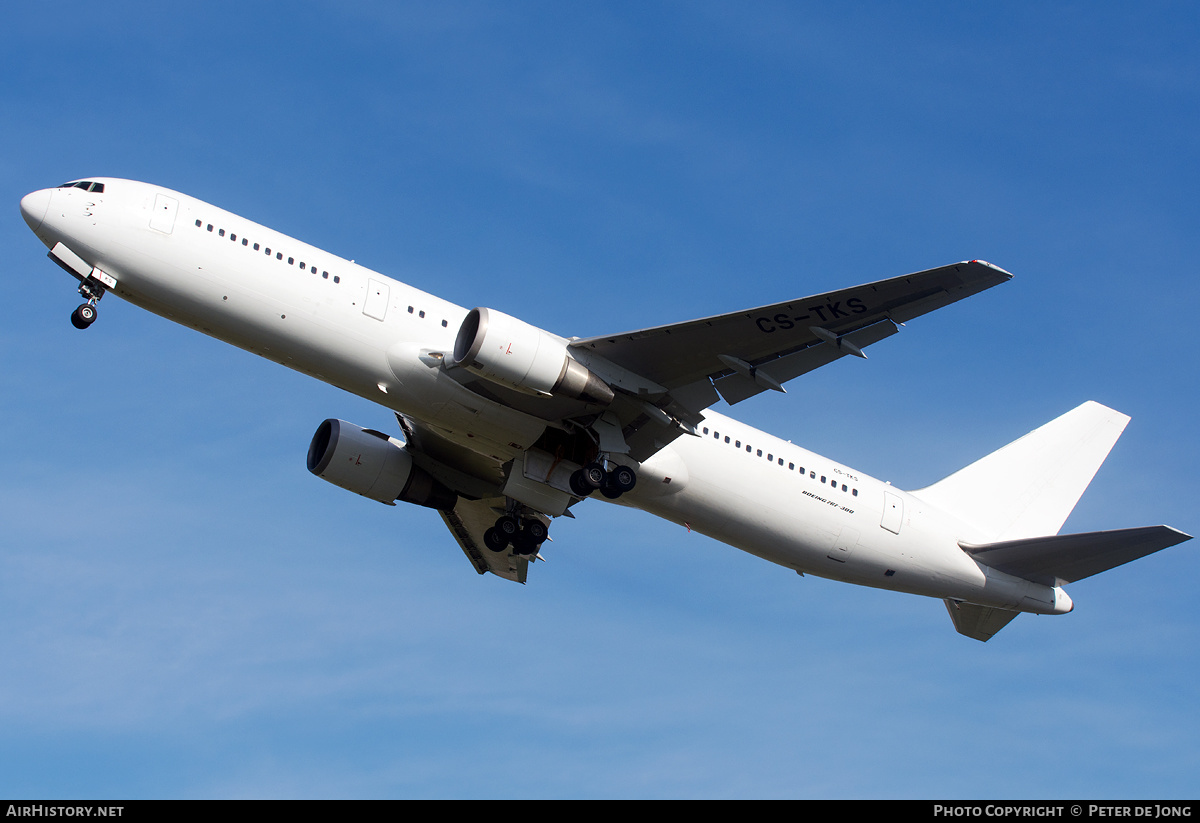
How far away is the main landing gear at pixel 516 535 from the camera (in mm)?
29375

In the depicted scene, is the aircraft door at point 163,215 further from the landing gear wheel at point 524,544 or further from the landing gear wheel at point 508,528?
the landing gear wheel at point 524,544

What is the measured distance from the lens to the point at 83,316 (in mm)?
23375

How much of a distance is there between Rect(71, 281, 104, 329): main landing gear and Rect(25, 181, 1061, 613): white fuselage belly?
494 mm

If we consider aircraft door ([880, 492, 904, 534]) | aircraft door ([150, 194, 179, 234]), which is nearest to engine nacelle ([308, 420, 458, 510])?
aircraft door ([150, 194, 179, 234])

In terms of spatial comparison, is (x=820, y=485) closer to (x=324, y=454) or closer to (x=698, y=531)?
(x=698, y=531)

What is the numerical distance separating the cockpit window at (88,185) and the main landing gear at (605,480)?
480 inches

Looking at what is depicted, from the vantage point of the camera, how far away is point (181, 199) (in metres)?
23.6

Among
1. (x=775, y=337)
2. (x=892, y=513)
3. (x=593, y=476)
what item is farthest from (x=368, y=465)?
(x=892, y=513)

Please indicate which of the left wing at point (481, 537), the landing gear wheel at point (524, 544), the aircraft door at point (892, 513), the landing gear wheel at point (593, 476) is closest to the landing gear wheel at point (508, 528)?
the landing gear wheel at point (524, 544)

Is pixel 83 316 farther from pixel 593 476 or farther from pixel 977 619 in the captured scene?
pixel 977 619

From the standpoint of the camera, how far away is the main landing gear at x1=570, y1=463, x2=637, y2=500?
25.4 m

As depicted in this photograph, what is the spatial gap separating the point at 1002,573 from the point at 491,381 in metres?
15.4

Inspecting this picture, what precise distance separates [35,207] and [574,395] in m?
12.1

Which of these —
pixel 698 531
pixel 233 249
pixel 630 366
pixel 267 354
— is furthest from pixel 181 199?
pixel 698 531
